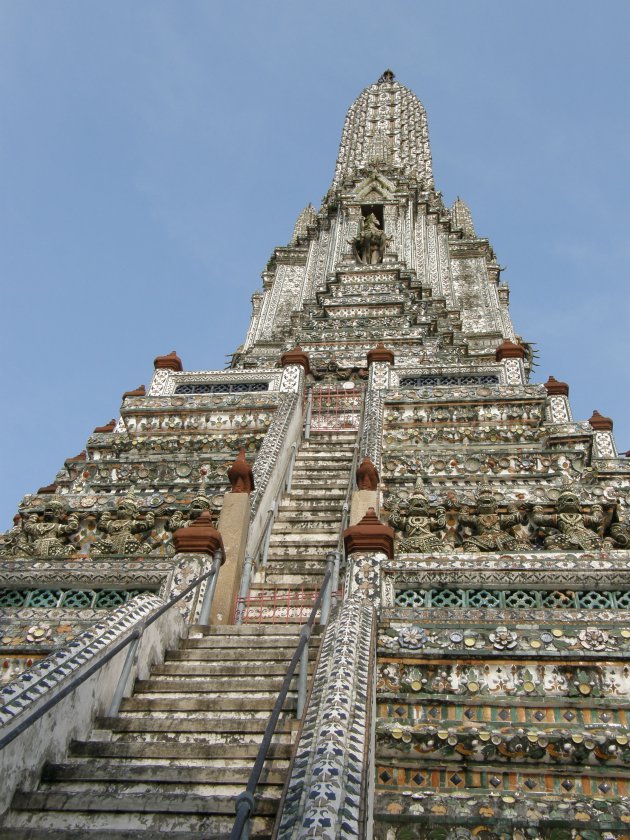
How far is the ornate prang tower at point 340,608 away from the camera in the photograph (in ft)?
16.4

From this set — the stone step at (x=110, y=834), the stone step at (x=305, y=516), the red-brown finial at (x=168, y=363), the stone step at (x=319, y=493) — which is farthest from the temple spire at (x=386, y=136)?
the stone step at (x=110, y=834)

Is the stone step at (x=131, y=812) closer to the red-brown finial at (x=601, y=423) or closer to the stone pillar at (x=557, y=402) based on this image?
the stone pillar at (x=557, y=402)

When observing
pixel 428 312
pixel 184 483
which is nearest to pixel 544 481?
pixel 184 483

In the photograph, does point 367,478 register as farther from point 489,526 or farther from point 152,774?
point 152,774

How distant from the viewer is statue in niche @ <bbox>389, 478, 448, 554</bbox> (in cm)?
993

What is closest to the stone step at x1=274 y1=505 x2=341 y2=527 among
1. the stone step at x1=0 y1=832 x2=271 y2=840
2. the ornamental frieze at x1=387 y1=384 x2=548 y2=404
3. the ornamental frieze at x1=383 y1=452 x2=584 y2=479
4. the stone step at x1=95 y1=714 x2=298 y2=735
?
the ornamental frieze at x1=383 y1=452 x2=584 y2=479

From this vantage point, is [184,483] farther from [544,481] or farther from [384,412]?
[544,481]

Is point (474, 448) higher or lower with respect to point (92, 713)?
higher

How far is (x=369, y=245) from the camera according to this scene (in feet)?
89.0

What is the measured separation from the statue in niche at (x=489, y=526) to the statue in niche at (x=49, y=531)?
5140 millimetres

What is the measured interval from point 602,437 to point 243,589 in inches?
369

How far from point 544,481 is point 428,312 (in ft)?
40.7

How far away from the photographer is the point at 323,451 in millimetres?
14000

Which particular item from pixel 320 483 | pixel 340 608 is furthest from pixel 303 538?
pixel 340 608
